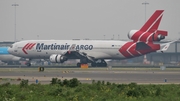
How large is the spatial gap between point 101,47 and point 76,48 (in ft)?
18.1

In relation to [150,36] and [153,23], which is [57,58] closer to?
[150,36]

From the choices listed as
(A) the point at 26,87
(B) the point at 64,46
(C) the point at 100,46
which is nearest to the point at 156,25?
(C) the point at 100,46

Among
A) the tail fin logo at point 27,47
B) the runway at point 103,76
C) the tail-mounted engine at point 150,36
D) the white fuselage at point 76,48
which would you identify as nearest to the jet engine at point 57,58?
the white fuselage at point 76,48

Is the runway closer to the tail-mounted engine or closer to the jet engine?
the jet engine

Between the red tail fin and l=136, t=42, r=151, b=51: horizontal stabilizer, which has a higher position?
the red tail fin

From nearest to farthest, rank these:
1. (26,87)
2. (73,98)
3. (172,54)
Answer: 1. (73,98)
2. (26,87)
3. (172,54)

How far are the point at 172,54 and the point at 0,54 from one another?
68.4 meters

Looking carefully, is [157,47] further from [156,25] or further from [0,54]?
[0,54]

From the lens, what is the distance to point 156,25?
11112cm

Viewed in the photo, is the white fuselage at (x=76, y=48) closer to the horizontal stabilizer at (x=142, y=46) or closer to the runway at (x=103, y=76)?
the horizontal stabilizer at (x=142, y=46)

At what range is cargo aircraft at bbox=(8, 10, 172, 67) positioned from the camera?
10838cm

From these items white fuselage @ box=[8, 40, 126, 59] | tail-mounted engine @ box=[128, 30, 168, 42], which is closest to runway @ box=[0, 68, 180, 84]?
tail-mounted engine @ box=[128, 30, 168, 42]

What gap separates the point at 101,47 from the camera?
11169 cm

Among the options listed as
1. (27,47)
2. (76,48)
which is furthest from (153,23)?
(27,47)
